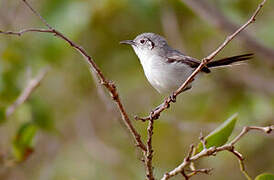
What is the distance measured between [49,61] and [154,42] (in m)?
1.11

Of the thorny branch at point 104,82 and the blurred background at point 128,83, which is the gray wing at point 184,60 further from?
the thorny branch at point 104,82

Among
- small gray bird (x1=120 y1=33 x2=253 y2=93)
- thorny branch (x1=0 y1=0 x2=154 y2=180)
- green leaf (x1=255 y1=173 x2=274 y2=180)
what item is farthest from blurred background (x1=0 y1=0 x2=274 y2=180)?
green leaf (x1=255 y1=173 x2=274 y2=180)

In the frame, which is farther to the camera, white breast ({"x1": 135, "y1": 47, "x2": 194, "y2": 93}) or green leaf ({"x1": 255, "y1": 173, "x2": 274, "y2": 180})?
white breast ({"x1": 135, "y1": 47, "x2": 194, "y2": 93})

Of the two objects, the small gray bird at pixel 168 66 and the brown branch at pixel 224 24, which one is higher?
the brown branch at pixel 224 24

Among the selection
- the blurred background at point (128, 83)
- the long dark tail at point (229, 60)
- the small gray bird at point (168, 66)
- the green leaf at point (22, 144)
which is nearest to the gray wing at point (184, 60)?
the small gray bird at point (168, 66)

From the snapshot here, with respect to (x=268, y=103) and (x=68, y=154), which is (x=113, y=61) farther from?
(x=268, y=103)

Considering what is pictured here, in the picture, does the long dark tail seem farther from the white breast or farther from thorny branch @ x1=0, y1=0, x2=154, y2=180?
thorny branch @ x1=0, y1=0, x2=154, y2=180

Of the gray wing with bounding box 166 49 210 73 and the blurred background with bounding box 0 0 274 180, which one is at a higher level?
the blurred background with bounding box 0 0 274 180

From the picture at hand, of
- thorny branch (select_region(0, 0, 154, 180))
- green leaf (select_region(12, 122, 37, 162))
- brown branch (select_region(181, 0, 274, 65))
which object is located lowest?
thorny branch (select_region(0, 0, 154, 180))

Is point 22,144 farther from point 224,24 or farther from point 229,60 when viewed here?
point 224,24

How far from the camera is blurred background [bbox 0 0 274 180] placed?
15.2 ft

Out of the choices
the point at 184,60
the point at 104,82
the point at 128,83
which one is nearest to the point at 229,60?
the point at 184,60

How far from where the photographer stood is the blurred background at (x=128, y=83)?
4629 millimetres

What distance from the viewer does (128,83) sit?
6.04 meters
